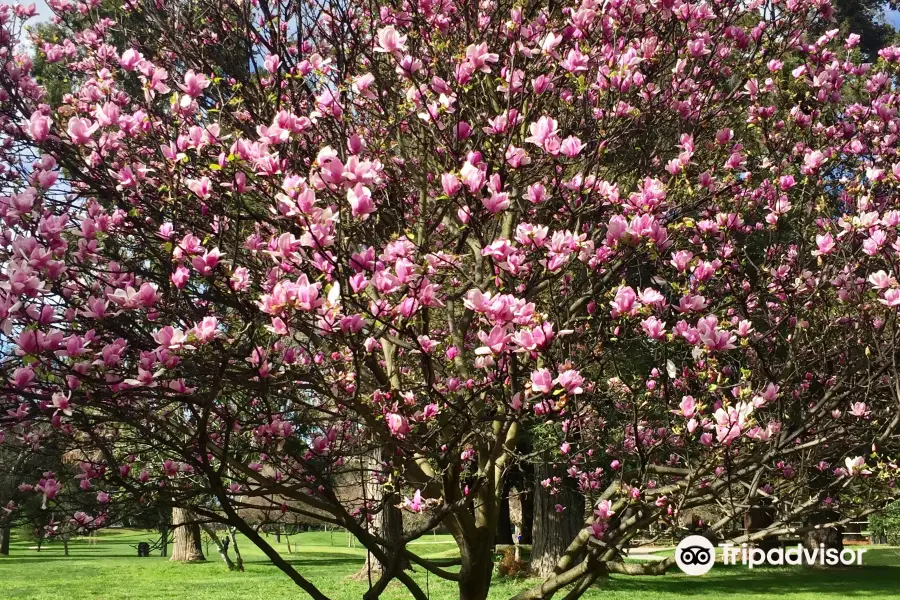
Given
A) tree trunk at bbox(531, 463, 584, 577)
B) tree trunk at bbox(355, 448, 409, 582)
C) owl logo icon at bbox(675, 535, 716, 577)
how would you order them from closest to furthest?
tree trunk at bbox(355, 448, 409, 582)
owl logo icon at bbox(675, 535, 716, 577)
tree trunk at bbox(531, 463, 584, 577)

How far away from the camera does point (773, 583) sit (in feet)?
49.3

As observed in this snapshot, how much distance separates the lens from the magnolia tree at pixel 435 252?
2982mm

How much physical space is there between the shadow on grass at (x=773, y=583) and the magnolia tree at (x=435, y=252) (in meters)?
9.56

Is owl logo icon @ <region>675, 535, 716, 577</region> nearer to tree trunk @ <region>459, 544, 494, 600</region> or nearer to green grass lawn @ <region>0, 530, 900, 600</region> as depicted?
tree trunk @ <region>459, 544, 494, 600</region>

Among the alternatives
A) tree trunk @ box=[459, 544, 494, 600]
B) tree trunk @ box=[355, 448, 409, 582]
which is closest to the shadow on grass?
tree trunk @ box=[355, 448, 409, 582]

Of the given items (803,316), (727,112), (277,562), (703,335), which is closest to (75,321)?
(277,562)

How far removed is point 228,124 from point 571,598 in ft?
11.0

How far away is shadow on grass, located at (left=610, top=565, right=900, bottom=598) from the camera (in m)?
13.5

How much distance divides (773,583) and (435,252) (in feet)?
45.7

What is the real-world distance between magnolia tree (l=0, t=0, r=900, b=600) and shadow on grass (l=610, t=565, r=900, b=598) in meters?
9.56

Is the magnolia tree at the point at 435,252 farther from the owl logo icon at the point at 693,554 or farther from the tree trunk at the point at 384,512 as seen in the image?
the owl logo icon at the point at 693,554

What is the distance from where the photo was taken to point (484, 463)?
4.29m

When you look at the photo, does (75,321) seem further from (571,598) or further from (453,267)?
(571,598)

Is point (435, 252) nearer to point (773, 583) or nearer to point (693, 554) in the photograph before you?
point (693, 554)
